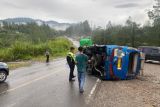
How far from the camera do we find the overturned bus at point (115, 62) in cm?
1609

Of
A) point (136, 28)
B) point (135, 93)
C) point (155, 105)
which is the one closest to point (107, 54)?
point (135, 93)

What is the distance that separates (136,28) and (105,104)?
166 ft

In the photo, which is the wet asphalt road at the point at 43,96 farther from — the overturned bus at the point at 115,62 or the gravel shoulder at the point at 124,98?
the overturned bus at the point at 115,62

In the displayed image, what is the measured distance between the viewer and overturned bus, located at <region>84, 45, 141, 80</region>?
16094 millimetres

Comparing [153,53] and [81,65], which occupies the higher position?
[81,65]

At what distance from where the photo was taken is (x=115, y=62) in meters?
16.1

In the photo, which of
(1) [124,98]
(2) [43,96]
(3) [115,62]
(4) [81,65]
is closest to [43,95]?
(2) [43,96]

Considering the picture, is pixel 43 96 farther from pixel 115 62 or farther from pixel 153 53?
pixel 153 53

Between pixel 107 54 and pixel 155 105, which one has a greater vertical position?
pixel 107 54

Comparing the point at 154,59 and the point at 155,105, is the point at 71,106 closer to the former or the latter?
the point at 155,105

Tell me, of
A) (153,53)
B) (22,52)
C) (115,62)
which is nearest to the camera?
(115,62)

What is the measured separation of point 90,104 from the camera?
9.54m

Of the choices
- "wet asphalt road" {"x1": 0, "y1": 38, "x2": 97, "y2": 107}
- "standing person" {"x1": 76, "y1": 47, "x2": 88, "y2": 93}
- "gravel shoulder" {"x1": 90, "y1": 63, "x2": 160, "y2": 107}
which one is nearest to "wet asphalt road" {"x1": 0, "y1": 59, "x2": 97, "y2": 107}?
"wet asphalt road" {"x1": 0, "y1": 38, "x2": 97, "y2": 107}

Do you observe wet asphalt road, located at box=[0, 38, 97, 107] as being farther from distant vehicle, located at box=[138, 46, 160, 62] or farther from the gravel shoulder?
distant vehicle, located at box=[138, 46, 160, 62]
